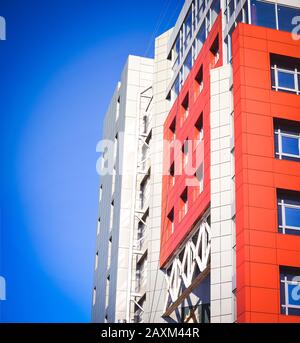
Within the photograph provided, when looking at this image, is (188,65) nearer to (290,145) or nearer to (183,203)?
(183,203)

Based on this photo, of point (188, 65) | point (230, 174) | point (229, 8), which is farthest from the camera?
point (188, 65)

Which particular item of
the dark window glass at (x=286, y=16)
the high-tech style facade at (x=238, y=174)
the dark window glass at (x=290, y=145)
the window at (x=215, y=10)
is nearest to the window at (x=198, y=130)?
the high-tech style facade at (x=238, y=174)

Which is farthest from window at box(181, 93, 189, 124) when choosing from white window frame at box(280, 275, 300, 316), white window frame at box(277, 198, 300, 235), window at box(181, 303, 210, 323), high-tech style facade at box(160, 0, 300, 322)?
white window frame at box(280, 275, 300, 316)

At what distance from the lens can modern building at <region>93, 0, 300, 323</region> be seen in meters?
40.8

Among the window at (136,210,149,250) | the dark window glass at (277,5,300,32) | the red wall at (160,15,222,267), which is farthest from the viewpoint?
the window at (136,210,149,250)

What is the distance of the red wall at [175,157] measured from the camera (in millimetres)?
50053

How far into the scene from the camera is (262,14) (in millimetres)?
48438

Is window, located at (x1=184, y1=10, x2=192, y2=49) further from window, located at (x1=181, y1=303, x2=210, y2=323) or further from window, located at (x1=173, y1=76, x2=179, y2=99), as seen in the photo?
window, located at (x1=181, y1=303, x2=210, y2=323)

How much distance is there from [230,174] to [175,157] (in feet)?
48.6

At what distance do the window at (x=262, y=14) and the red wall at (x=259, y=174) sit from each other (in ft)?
2.65

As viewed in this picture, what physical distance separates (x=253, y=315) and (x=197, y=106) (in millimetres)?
20686

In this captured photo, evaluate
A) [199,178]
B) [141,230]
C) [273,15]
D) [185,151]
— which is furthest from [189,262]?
[141,230]

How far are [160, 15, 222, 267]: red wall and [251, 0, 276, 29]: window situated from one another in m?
4.26
